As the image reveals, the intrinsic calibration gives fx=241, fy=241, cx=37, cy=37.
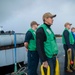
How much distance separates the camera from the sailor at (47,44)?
430 centimetres

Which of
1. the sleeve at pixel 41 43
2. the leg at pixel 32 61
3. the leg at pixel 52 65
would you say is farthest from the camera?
the leg at pixel 32 61

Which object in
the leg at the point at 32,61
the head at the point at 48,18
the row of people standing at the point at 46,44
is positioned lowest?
the leg at the point at 32,61

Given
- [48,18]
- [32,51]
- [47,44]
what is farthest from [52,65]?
[32,51]

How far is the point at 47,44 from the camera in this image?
14.4 feet

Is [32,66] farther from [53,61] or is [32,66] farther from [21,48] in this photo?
[21,48]

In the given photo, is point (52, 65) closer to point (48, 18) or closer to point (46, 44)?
point (46, 44)

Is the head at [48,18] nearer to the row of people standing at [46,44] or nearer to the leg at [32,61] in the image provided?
the row of people standing at [46,44]

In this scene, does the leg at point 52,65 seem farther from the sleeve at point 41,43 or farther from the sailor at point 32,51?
the sailor at point 32,51

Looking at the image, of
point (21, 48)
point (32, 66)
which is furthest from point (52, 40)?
point (21, 48)

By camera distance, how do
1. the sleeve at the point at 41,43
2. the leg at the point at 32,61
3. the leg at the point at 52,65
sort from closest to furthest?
the sleeve at the point at 41,43
the leg at the point at 52,65
the leg at the point at 32,61

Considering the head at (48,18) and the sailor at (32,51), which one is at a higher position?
the head at (48,18)

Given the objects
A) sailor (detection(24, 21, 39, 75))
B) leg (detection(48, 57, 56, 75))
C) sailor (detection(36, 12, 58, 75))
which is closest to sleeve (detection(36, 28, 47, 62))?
sailor (detection(36, 12, 58, 75))

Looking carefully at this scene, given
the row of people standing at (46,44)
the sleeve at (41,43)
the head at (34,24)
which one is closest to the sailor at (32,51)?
the head at (34,24)

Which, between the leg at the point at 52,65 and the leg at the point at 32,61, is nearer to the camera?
the leg at the point at 52,65
